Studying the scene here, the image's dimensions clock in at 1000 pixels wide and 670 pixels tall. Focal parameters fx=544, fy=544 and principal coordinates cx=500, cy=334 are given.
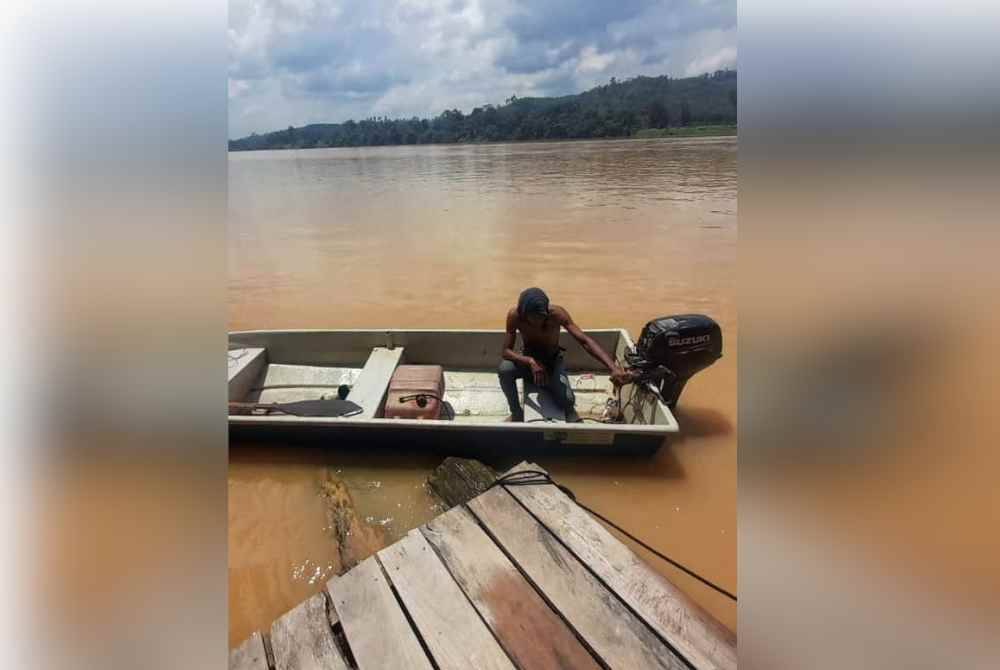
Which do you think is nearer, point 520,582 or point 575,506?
point 520,582

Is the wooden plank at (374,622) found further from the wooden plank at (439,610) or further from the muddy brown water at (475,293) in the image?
the muddy brown water at (475,293)

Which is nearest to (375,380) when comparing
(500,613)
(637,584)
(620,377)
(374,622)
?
(620,377)

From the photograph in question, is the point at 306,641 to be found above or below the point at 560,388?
below

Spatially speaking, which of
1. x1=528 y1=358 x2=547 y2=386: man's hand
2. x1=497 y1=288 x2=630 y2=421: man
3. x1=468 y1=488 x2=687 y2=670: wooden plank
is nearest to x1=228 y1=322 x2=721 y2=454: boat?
x1=497 y1=288 x2=630 y2=421: man

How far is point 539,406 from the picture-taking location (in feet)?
14.4

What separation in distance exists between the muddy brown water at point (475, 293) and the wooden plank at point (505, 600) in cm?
97

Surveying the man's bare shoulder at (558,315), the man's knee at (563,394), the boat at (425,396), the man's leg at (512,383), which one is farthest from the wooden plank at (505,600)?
→ the man's bare shoulder at (558,315)

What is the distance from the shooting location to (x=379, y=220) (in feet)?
55.5

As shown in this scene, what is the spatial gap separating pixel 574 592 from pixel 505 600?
0.29m

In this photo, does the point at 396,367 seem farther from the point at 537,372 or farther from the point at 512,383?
→ the point at 537,372

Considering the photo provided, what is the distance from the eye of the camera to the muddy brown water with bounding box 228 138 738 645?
3.33m
